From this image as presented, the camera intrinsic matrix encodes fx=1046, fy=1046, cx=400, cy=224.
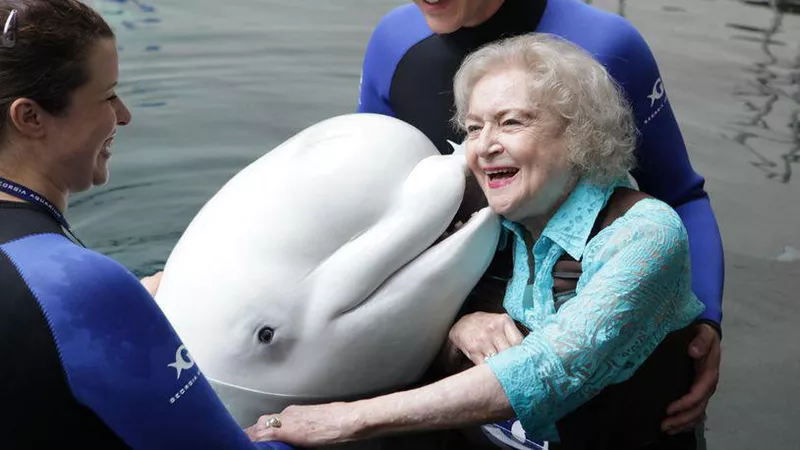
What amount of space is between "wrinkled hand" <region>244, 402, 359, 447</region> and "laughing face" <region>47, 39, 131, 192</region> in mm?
864

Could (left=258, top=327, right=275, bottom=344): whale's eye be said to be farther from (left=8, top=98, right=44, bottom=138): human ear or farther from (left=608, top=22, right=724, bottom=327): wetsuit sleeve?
(left=608, top=22, right=724, bottom=327): wetsuit sleeve

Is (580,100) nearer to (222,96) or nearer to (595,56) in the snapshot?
(595,56)

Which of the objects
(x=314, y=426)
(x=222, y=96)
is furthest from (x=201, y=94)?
(x=314, y=426)

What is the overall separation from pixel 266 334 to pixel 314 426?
285 millimetres

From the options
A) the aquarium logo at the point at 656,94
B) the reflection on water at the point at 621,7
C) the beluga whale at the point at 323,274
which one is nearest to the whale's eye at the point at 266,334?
the beluga whale at the point at 323,274

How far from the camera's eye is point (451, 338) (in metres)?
3.10

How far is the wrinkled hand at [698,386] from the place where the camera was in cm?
313

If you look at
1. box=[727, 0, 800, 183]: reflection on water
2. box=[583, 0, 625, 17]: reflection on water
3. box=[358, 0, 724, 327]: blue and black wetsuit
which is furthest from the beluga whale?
box=[583, 0, 625, 17]: reflection on water

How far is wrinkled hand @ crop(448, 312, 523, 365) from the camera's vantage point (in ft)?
9.70

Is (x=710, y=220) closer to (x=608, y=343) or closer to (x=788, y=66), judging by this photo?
(x=608, y=343)

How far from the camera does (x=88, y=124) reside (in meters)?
2.37

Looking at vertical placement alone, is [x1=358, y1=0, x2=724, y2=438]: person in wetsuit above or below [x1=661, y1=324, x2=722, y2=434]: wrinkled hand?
above

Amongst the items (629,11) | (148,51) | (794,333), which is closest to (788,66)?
(629,11)

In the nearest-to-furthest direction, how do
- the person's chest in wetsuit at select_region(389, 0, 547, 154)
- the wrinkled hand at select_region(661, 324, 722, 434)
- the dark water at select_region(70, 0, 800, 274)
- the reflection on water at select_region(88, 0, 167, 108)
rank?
the wrinkled hand at select_region(661, 324, 722, 434) → the person's chest in wetsuit at select_region(389, 0, 547, 154) → the dark water at select_region(70, 0, 800, 274) → the reflection on water at select_region(88, 0, 167, 108)
